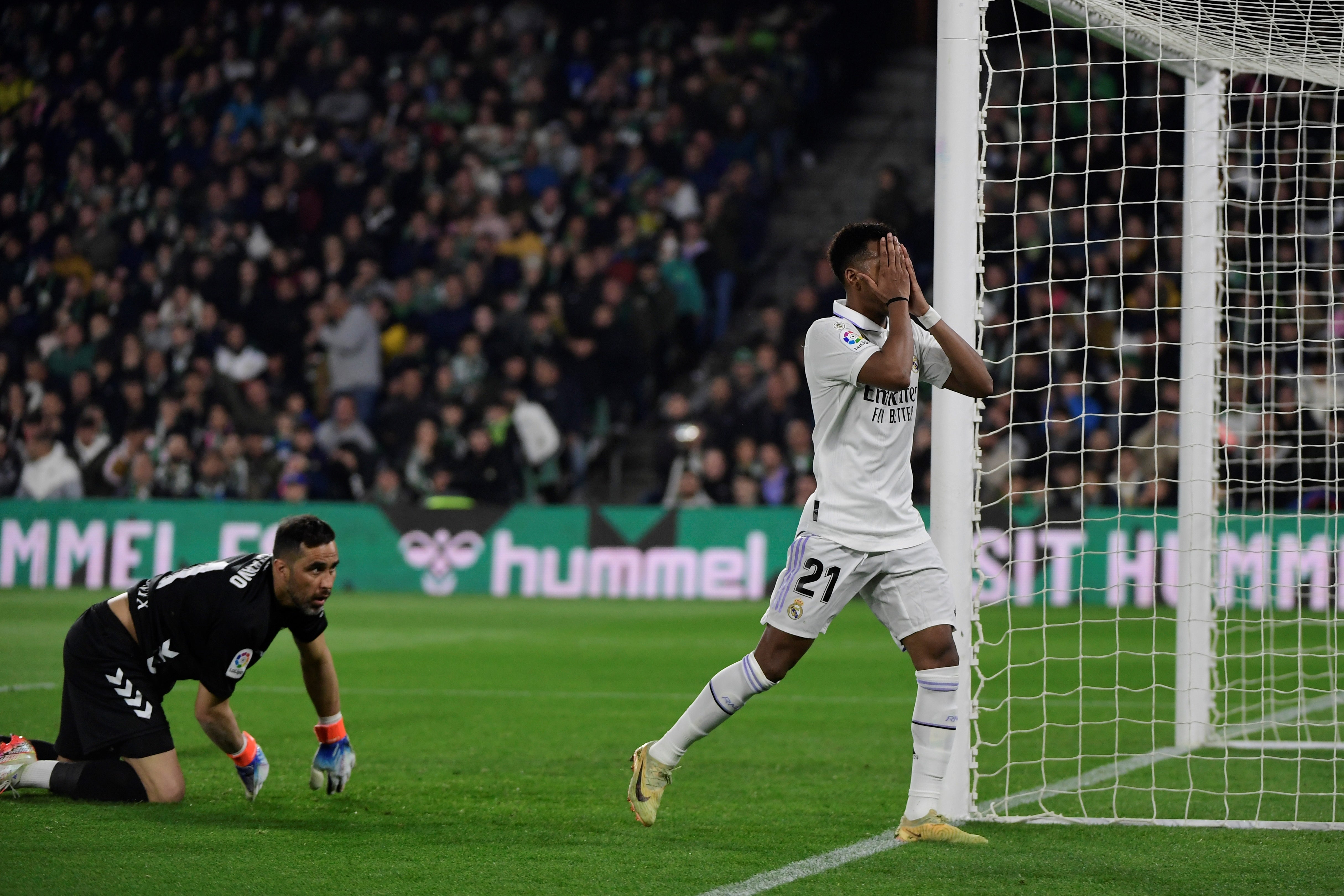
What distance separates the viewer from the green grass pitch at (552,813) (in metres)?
4.79

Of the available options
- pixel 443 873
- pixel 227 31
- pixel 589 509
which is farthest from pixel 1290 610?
pixel 227 31

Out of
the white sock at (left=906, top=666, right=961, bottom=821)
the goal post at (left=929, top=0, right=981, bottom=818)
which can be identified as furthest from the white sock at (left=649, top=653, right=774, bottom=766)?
the goal post at (left=929, top=0, right=981, bottom=818)

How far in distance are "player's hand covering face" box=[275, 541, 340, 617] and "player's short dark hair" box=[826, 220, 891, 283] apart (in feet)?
6.66

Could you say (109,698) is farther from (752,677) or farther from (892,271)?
(892,271)

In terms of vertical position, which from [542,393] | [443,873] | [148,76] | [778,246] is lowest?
[443,873]

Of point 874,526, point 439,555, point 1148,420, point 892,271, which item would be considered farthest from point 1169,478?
point 892,271

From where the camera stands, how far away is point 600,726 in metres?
8.60

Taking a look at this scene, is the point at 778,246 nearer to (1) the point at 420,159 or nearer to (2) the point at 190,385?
(1) the point at 420,159

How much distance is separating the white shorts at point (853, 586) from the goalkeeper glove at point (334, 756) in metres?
1.82

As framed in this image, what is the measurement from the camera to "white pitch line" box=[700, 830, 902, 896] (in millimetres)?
4613

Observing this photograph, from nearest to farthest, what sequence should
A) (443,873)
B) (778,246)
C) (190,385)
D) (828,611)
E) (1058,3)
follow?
(443,873), (828,611), (1058,3), (190,385), (778,246)

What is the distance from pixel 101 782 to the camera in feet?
19.7

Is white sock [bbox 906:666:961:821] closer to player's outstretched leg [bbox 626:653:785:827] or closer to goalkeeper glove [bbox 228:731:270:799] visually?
player's outstretched leg [bbox 626:653:785:827]

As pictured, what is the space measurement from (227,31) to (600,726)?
18.3 m
